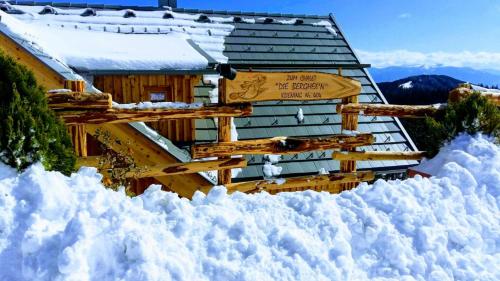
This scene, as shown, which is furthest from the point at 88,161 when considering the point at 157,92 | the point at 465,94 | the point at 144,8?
the point at 144,8

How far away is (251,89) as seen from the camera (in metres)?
5.77

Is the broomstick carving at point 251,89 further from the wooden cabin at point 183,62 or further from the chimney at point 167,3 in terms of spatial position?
the chimney at point 167,3

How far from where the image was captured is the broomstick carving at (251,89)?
5711 millimetres

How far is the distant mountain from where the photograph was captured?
31.8 metres

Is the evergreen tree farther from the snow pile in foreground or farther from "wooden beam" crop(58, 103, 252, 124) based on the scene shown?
"wooden beam" crop(58, 103, 252, 124)

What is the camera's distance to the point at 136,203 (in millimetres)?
3896

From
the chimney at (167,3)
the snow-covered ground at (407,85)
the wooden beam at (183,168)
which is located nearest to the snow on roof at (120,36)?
the chimney at (167,3)

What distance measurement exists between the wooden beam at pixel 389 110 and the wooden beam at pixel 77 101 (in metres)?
3.49

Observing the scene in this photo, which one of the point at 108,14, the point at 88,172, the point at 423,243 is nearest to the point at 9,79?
the point at 88,172

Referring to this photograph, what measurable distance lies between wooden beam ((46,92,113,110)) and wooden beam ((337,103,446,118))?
3491mm

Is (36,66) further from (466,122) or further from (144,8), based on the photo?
(144,8)

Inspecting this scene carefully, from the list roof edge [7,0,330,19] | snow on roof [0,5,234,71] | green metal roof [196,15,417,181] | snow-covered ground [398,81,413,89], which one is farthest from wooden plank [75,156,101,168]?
snow-covered ground [398,81,413,89]

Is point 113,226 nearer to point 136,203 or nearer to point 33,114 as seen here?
point 136,203

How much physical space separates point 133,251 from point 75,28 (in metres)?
8.72
